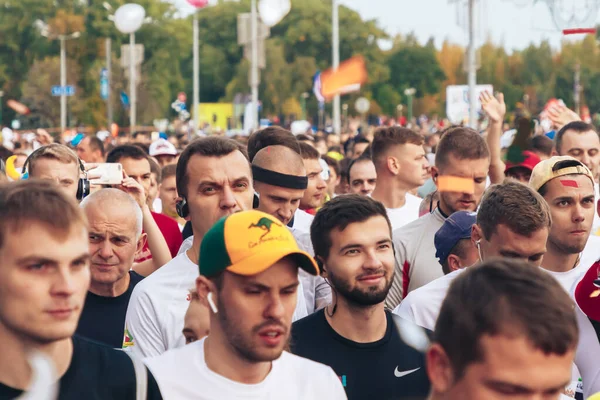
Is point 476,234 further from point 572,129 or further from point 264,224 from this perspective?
point 572,129

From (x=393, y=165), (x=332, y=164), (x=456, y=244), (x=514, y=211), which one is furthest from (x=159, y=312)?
(x=332, y=164)

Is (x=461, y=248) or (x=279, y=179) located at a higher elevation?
(x=279, y=179)

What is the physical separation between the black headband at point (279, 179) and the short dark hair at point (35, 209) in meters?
3.34

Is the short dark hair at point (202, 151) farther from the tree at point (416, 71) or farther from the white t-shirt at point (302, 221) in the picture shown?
the tree at point (416, 71)

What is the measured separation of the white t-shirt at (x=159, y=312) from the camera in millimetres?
5090

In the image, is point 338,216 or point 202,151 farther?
point 202,151

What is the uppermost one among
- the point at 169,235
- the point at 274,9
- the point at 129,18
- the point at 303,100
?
the point at 129,18

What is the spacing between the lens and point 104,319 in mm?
5898

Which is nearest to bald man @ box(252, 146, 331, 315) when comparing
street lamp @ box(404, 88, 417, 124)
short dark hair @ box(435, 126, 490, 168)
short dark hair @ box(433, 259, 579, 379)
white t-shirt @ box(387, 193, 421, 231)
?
short dark hair @ box(435, 126, 490, 168)

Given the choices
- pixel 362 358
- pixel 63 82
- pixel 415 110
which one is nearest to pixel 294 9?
pixel 415 110

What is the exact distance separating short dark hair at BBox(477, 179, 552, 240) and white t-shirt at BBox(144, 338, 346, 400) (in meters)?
1.77

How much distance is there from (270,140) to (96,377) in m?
4.31

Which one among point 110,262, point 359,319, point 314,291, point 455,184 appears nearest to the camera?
point 359,319

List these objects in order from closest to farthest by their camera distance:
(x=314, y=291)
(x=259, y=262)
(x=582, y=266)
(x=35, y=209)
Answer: (x=35, y=209) → (x=259, y=262) → (x=314, y=291) → (x=582, y=266)
